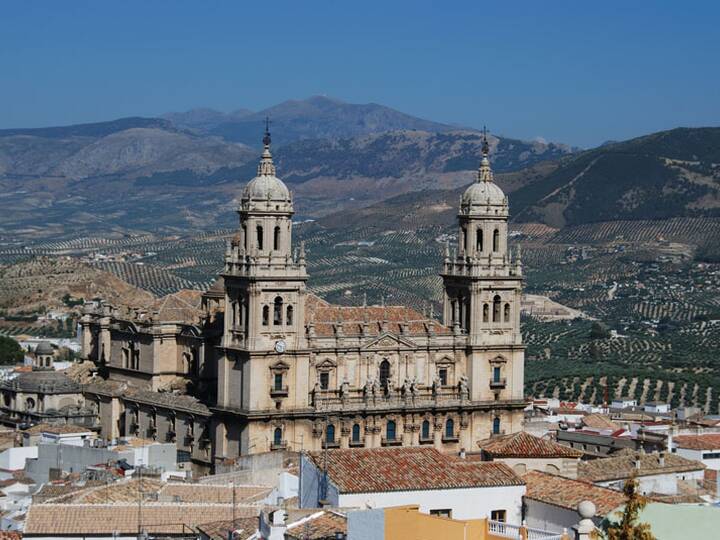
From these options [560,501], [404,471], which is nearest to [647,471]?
[560,501]

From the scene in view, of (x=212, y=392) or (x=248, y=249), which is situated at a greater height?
(x=248, y=249)

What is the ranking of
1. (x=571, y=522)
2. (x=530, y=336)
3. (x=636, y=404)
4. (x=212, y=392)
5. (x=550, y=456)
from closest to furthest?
(x=571, y=522) < (x=550, y=456) < (x=212, y=392) < (x=636, y=404) < (x=530, y=336)

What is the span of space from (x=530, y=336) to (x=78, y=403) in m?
88.6

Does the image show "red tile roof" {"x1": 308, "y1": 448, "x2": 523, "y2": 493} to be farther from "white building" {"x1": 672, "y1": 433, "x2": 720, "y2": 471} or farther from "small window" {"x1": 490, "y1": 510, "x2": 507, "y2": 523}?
"white building" {"x1": 672, "y1": 433, "x2": 720, "y2": 471}

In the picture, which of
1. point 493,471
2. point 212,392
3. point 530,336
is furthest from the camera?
point 530,336

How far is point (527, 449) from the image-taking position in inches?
2365

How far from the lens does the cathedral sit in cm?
7288

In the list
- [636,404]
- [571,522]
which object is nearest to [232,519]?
[571,522]

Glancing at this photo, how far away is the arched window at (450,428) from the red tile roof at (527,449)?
47.6 ft

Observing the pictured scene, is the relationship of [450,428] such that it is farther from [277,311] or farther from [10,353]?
[10,353]

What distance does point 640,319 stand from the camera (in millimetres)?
199750

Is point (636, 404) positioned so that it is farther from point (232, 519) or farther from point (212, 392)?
point (232, 519)

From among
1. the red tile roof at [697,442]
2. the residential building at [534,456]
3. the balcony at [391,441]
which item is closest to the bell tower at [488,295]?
the balcony at [391,441]

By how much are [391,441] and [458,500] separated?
31.7m
